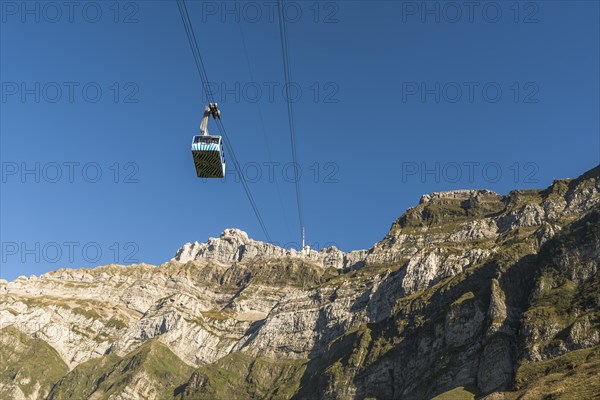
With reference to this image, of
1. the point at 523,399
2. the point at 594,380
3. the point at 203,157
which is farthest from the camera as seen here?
the point at 523,399

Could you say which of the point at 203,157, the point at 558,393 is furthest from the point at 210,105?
the point at 558,393

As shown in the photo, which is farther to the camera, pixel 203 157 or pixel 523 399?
pixel 523 399

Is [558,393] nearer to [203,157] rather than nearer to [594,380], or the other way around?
[594,380]

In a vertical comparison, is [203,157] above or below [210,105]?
below

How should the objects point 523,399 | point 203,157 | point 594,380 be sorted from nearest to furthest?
point 203,157
point 594,380
point 523,399
